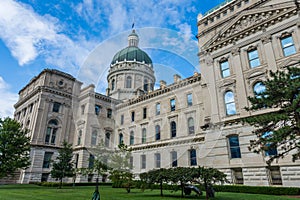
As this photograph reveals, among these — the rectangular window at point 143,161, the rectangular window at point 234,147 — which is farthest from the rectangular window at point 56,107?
the rectangular window at point 234,147

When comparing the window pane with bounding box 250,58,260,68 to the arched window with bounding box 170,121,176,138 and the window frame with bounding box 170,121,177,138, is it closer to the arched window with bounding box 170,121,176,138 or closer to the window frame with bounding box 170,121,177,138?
the window frame with bounding box 170,121,177,138

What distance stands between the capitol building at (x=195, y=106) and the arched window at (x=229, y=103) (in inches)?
4.3

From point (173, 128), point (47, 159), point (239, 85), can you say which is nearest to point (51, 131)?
point (47, 159)

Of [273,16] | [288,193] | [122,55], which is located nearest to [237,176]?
[288,193]

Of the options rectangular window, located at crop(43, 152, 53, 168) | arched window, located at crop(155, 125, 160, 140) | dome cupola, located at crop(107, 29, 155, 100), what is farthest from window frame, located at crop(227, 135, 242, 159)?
rectangular window, located at crop(43, 152, 53, 168)

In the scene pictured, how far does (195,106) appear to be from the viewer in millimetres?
29906

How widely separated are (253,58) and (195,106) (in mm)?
10407

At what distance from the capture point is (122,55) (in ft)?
154

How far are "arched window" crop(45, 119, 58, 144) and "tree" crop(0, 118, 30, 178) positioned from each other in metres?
12.0

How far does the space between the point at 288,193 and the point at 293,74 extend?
31.0 ft

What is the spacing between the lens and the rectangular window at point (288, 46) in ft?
64.6

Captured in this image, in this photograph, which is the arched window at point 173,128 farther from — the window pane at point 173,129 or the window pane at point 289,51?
the window pane at point 289,51

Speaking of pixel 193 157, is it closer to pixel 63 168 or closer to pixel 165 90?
pixel 165 90

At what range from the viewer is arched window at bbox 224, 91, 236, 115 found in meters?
22.1
